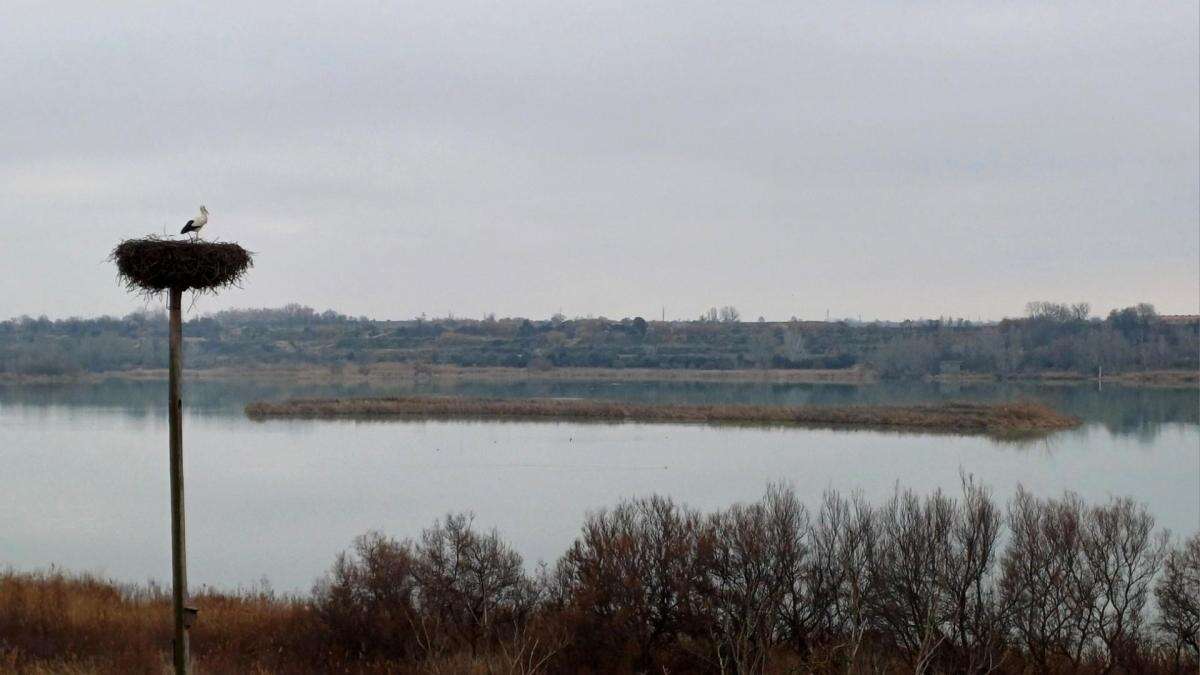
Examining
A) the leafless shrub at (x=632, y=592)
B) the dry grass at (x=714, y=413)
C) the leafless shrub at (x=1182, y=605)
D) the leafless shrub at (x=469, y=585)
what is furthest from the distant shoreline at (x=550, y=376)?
the leafless shrub at (x=469, y=585)

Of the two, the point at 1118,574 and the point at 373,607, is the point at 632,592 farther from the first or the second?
the point at 1118,574

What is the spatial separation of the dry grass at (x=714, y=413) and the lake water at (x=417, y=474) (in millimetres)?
2143

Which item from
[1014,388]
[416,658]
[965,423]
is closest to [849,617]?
[416,658]

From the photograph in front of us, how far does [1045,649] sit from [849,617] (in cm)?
191

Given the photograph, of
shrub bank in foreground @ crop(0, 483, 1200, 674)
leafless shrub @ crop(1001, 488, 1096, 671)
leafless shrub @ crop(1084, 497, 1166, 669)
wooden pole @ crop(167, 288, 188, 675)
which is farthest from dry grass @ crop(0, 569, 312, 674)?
leafless shrub @ crop(1084, 497, 1166, 669)

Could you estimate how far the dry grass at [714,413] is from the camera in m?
40.8

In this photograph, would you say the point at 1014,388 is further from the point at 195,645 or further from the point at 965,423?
the point at 195,645

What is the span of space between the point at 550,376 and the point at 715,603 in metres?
70.5

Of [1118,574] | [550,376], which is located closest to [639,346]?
[550,376]

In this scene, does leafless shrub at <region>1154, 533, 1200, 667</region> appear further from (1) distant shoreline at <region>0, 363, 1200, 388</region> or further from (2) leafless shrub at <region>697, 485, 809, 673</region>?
(1) distant shoreline at <region>0, 363, 1200, 388</region>

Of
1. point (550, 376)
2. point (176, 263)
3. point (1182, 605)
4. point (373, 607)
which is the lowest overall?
point (1182, 605)

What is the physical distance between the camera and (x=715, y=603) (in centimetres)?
1135

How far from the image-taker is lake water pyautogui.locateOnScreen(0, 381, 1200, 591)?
18750 millimetres

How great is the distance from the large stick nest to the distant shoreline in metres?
67.0
